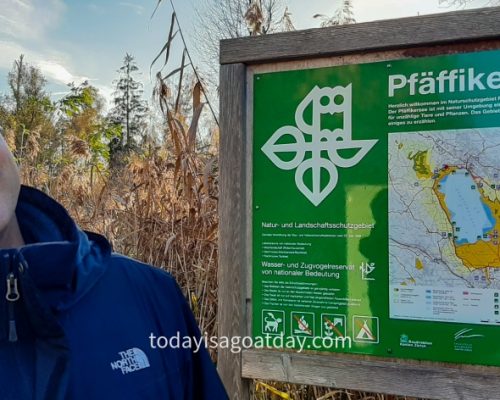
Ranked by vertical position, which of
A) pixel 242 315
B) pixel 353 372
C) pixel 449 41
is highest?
pixel 449 41

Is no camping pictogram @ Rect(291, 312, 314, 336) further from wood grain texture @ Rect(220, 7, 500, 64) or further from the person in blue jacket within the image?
wood grain texture @ Rect(220, 7, 500, 64)

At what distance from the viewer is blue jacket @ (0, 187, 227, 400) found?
97 cm

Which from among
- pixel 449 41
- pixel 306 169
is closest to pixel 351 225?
pixel 306 169

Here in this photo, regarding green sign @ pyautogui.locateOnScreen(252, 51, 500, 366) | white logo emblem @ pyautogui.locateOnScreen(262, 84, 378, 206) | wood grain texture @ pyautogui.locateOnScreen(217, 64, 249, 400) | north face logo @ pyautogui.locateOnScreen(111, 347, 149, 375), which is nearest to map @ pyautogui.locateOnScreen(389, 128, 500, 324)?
green sign @ pyautogui.locateOnScreen(252, 51, 500, 366)

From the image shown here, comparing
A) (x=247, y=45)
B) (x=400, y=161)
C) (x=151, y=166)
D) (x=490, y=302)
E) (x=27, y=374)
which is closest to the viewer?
(x=27, y=374)

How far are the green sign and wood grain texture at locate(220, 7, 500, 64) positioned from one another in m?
0.06

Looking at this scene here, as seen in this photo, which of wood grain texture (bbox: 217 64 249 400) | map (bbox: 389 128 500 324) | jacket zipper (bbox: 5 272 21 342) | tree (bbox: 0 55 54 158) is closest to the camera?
jacket zipper (bbox: 5 272 21 342)

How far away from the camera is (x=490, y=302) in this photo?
5.25 ft

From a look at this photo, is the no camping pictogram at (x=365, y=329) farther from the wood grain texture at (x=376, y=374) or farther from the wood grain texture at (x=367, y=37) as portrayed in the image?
the wood grain texture at (x=367, y=37)

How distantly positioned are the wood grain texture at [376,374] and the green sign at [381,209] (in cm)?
4

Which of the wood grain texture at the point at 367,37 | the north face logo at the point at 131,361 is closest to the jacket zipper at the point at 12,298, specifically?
the north face logo at the point at 131,361

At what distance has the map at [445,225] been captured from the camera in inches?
63.6

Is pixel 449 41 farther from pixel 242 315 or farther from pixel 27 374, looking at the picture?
pixel 27 374

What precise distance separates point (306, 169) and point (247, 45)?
20.4 inches
